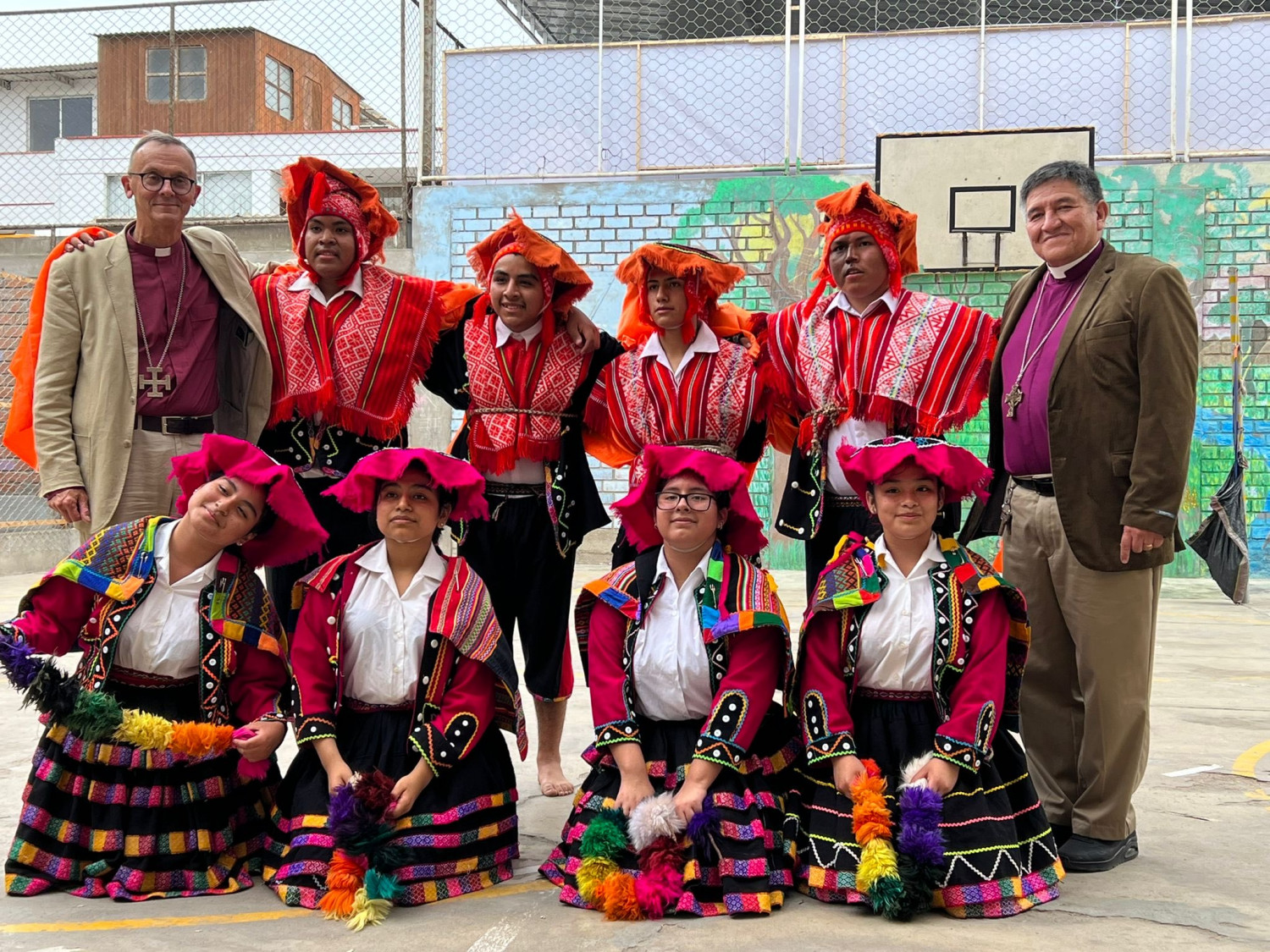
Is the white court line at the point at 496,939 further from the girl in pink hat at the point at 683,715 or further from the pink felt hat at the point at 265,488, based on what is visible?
the pink felt hat at the point at 265,488

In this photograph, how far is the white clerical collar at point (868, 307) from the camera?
3980 mm

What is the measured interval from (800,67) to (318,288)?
8.55 metres

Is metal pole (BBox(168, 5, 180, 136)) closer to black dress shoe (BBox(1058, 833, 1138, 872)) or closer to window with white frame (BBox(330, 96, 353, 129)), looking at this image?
window with white frame (BBox(330, 96, 353, 129))

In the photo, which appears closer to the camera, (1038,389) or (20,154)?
(1038,389)

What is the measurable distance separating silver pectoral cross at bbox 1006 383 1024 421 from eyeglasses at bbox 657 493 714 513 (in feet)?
3.33

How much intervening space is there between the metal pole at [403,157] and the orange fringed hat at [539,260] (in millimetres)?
8469

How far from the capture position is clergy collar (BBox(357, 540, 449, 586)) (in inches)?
139

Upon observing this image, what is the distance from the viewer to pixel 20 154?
563 inches

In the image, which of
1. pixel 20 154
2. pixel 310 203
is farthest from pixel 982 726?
pixel 20 154

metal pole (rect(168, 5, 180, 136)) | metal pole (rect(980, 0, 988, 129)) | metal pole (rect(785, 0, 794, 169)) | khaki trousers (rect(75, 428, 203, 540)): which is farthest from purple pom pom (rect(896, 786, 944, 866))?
metal pole (rect(168, 5, 180, 136))

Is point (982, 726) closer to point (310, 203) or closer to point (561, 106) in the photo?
point (310, 203)

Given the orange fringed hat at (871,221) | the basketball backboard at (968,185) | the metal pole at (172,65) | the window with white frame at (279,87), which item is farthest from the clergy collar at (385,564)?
the window with white frame at (279,87)

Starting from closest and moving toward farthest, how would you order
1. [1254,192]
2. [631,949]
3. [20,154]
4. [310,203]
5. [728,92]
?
[631,949] → [310,203] → [1254,192] → [728,92] → [20,154]

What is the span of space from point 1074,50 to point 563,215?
494cm
